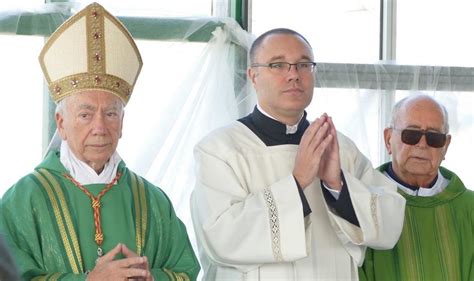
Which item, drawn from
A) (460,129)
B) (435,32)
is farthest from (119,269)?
(435,32)

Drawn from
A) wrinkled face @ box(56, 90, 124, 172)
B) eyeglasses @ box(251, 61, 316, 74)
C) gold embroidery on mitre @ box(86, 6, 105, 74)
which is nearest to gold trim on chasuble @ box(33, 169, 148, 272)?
wrinkled face @ box(56, 90, 124, 172)

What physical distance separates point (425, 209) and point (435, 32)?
4.33ft

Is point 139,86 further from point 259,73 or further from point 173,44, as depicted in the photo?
point 259,73

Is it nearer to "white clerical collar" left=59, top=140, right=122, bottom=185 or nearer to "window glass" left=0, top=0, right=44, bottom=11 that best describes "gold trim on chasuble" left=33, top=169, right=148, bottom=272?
"white clerical collar" left=59, top=140, right=122, bottom=185

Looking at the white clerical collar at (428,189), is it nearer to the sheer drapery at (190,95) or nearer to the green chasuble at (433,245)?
the green chasuble at (433,245)

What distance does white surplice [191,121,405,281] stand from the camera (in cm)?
332

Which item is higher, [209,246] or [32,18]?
[32,18]

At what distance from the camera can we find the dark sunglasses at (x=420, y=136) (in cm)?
389

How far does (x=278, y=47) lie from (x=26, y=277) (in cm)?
125

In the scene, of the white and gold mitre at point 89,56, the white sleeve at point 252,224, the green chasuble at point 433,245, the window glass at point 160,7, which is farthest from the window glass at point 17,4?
the green chasuble at point 433,245

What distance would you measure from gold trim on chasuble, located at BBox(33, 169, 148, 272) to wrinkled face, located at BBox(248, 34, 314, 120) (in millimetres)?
597

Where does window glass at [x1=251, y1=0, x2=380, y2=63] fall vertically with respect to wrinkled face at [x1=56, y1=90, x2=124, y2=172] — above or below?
above

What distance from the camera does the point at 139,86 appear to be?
14.3ft

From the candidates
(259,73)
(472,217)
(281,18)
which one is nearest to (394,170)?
(472,217)
